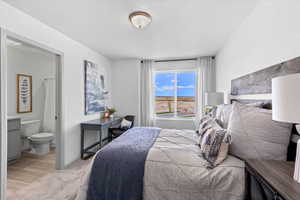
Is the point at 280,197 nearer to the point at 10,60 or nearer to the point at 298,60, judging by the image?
the point at 298,60

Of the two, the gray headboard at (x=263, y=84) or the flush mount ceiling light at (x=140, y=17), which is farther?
the flush mount ceiling light at (x=140, y=17)

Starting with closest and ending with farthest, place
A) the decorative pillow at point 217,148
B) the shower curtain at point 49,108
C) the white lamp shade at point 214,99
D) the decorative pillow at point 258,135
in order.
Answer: the decorative pillow at point 258,135 → the decorative pillow at point 217,148 → the white lamp shade at point 214,99 → the shower curtain at point 49,108

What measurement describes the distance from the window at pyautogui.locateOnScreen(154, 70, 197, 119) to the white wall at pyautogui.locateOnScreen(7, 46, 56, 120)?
2.96 metres

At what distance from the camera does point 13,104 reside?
329cm

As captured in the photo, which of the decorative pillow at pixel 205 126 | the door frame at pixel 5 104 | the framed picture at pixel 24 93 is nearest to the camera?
the door frame at pixel 5 104

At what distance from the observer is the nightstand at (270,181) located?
78 cm

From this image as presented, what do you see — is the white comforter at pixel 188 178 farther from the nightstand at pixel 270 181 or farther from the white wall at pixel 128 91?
the white wall at pixel 128 91

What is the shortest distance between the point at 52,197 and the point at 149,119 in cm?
281

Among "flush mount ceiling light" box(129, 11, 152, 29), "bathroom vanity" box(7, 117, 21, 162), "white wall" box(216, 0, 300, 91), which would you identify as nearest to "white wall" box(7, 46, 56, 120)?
"bathroom vanity" box(7, 117, 21, 162)

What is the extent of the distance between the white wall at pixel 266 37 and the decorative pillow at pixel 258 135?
0.60 metres

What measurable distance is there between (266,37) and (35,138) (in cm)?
437

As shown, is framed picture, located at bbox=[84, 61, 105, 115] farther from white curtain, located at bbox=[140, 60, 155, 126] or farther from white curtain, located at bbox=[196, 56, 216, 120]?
white curtain, located at bbox=[196, 56, 216, 120]

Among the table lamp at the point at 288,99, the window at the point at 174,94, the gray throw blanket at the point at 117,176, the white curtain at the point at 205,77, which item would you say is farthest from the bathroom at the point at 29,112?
the white curtain at the point at 205,77

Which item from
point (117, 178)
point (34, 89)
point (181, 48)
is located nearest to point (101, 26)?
point (181, 48)
